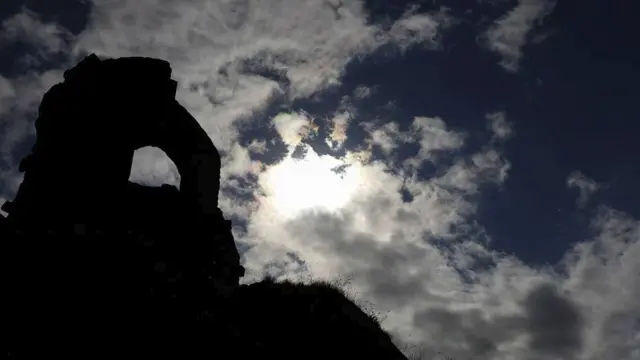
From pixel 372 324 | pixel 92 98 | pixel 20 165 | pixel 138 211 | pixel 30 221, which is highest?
pixel 92 98

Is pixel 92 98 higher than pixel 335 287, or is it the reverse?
pixel 92 98

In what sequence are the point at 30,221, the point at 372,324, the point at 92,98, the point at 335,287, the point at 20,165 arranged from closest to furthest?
the point at 372,324
the point at 335,287
the point at 30,221
the point at 20,165
the point at 92,98

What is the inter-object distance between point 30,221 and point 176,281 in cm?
595

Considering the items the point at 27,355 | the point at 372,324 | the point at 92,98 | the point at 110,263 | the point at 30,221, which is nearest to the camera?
the point at 27,355

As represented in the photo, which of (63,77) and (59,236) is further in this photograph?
(63,77)

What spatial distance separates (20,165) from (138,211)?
365 cm

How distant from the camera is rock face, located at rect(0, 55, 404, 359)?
8562 mm

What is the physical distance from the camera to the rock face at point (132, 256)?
8.56 m

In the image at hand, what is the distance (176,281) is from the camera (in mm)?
10305

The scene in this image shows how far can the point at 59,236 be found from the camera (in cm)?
1025

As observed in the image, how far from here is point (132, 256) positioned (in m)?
10.3

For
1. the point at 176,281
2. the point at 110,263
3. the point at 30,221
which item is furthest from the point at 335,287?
the point at 30,221

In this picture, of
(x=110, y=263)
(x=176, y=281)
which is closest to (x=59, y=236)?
(x=110, y=263)

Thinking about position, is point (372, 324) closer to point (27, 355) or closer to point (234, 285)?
point (234, 285)
